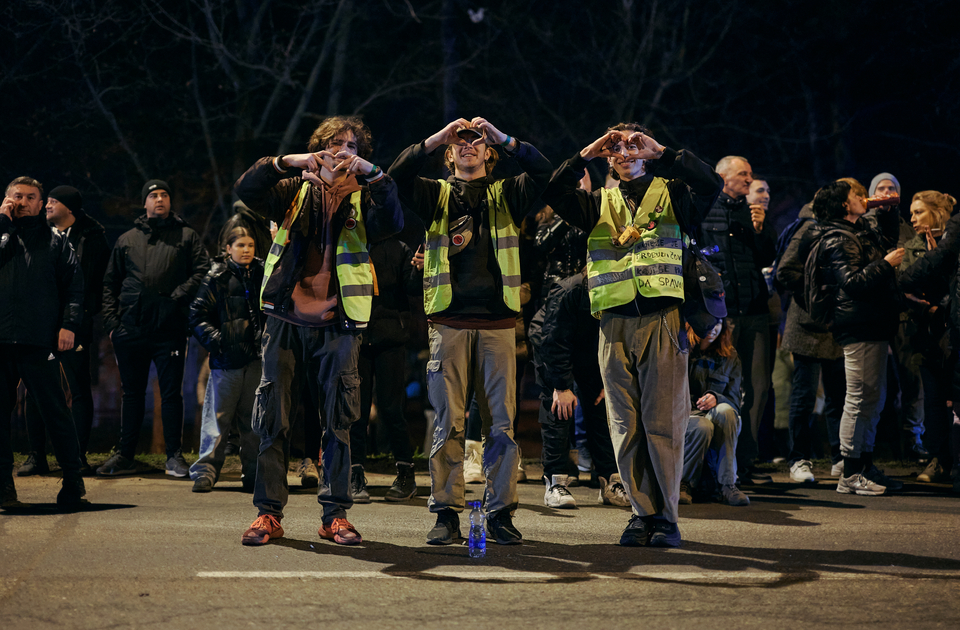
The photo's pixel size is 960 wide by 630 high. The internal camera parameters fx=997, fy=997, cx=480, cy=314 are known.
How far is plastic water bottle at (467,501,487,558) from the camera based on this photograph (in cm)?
518

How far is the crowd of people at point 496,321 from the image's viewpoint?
5.52 meters

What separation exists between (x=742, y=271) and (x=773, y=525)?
106 inches

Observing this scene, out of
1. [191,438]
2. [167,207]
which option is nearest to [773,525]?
[167,207]

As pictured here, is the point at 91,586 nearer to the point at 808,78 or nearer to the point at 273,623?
the point at 273,623

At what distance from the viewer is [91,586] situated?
447 cm

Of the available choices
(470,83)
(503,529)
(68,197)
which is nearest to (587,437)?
(503,529)

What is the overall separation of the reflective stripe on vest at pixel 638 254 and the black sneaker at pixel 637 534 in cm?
121

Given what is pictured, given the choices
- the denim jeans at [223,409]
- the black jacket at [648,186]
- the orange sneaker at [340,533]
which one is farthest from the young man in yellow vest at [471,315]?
the denim jeans at [223,409]

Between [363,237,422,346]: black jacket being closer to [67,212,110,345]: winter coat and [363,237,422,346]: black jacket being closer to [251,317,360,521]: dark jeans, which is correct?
[251,317,360,521]: dark jeans

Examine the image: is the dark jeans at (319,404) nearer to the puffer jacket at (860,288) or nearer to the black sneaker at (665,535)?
the black sneaker at (665,535)

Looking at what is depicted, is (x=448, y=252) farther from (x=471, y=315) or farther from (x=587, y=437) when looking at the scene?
(x=587, y=437)

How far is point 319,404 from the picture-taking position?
560 centimetres

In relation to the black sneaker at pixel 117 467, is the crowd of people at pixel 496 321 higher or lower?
higher

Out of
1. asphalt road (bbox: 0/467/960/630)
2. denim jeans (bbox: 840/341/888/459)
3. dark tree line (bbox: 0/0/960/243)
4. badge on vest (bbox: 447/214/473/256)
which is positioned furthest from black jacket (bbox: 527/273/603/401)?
dark tree line (bbox: 0/0/960/243)
